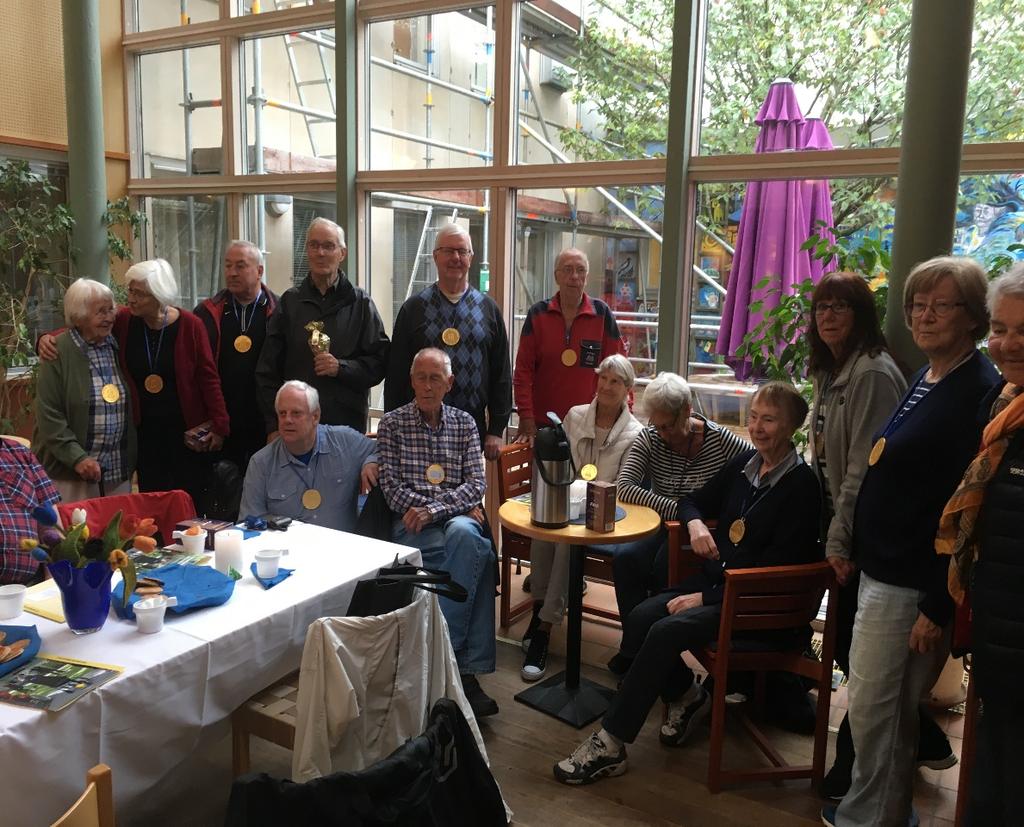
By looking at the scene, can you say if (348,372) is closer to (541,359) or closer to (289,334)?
(289,334)

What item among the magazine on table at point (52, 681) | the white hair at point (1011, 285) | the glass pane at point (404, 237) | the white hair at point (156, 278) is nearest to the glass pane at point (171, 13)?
the glass pane at point (404, 237)

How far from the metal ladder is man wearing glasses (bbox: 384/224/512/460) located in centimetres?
180

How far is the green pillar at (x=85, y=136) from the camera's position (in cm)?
496

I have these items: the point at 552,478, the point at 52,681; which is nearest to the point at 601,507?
the point at 552,478

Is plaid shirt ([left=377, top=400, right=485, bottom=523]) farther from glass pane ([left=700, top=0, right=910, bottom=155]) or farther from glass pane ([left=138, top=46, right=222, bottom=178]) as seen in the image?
glass pane ([left=138, top=46, right=222, bottom=178])

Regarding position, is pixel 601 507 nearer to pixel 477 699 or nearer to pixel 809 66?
pixel 477 699

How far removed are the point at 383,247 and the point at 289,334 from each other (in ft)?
5.24

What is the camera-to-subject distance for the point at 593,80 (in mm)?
4145

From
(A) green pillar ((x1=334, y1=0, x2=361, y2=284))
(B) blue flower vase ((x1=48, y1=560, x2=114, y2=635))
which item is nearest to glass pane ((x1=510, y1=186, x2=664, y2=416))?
(A) green pillar ((x1=334, y1=0, x2=361, y2=284))

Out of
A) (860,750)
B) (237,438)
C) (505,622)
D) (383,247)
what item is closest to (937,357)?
(860,750)

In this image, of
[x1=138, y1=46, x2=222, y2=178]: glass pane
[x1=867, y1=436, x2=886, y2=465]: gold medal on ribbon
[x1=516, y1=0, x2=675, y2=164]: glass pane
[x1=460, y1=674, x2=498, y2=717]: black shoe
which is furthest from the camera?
[x1=138, y1=46, x2=222, y2=178]: glass pane

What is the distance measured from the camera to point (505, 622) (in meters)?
3.58

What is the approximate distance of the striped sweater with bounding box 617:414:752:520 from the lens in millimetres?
3098

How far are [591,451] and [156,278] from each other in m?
1.94
